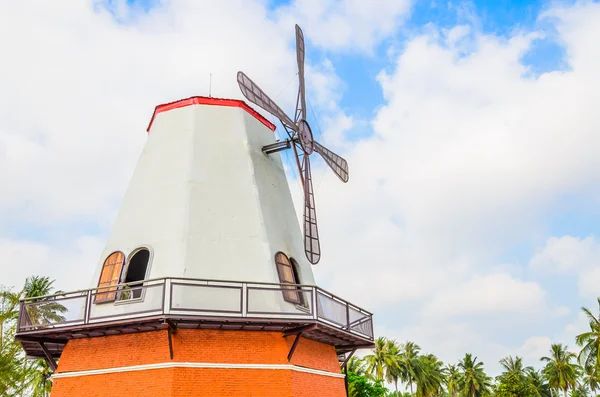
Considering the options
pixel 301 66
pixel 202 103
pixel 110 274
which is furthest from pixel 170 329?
pixel 301 66

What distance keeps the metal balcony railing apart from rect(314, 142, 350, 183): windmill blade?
703cm

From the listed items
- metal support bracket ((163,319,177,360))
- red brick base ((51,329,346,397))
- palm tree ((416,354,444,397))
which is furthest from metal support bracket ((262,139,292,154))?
palm tree ((416,354,444,397))

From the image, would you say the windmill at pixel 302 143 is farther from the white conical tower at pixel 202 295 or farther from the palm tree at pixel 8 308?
the palm tree at pixel 8 308

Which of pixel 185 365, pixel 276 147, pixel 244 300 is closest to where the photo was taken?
pixel 185 365

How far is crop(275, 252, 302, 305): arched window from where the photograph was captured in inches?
→ 618

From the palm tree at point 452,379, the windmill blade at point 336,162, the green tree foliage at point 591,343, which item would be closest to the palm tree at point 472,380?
the palm tree at point 452,379

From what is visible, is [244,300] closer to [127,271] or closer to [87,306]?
[127,271]

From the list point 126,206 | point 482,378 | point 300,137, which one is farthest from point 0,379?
point 482,378

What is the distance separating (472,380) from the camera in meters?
73.4

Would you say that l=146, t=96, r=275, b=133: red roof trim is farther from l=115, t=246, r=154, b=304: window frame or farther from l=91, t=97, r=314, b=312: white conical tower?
l=115, t=246, r=154, b=304: window frame

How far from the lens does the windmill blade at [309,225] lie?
17484 mm

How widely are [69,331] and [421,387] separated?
187 ft

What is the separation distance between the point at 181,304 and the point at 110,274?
2.80 meters

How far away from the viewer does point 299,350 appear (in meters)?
15.3
